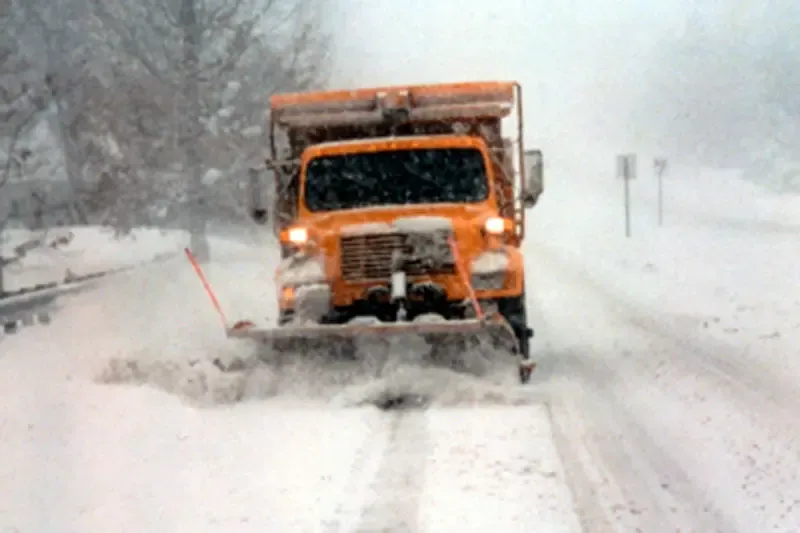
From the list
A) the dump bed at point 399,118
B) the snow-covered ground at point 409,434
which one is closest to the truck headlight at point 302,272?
the snow-covered ground at point 409,434

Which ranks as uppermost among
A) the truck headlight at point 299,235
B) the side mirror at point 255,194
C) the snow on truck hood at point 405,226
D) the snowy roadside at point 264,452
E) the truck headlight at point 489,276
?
the side mirror at point 255,194

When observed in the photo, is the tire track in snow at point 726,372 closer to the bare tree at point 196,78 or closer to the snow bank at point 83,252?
the bare tree at point 196,78

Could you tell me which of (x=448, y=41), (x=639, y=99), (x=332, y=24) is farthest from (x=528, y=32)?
(x=332, y=24)

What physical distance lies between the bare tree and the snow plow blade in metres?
13.5

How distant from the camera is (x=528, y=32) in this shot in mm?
96188

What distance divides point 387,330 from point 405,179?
2379 millimetres

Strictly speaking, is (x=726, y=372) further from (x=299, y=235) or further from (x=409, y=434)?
(x=299, y=235)

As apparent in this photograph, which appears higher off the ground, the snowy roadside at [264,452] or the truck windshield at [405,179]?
the truck windshield at [405,179]

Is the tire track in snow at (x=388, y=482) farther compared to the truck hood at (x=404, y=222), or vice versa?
the truck hood at (x=404, y=222)

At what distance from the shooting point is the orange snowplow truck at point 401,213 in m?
9.78

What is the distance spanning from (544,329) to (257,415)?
20.5 feet

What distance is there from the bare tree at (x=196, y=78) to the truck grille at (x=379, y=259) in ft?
41.8

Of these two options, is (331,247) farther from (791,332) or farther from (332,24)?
(332,24)

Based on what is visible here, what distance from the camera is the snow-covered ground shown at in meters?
5.91
